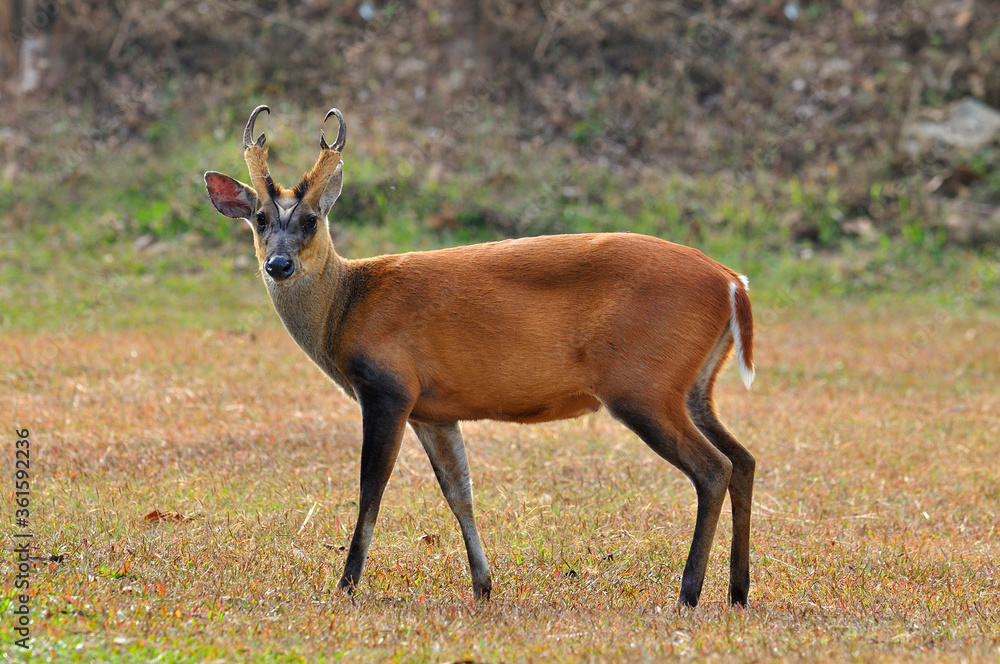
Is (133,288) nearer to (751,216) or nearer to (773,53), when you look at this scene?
(751,216)

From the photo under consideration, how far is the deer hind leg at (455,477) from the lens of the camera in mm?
4941

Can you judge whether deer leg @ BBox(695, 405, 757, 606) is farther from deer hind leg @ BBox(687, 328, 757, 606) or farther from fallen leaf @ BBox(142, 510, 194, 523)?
fallen leaf @ BBox(142, 510, 194, 523)

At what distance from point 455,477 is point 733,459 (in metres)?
1.27

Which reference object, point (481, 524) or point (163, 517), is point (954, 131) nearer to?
point (481, 524)

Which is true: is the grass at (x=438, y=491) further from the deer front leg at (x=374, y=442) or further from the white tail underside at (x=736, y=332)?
the white tail underside at (x=736, y=332)

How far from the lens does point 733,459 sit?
4.94m

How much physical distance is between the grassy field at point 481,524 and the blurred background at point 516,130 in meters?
4.28

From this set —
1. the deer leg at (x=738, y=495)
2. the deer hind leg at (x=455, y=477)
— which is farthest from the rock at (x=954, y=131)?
the deer hind leg at (x=455, y=477)

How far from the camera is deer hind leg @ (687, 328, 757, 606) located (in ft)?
15.6

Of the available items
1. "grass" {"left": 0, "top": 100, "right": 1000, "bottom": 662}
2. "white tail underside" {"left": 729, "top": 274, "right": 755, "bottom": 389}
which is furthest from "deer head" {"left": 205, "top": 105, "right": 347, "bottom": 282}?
"white tail underside" {"left": 729, "top": 274, "right": 755, "bottom": 389}

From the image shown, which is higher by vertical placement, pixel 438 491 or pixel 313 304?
pixel 313 304

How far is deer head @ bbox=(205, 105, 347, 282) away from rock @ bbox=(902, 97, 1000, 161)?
43.7 feet

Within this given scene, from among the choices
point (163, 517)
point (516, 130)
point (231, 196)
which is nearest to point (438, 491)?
point (163, 517)

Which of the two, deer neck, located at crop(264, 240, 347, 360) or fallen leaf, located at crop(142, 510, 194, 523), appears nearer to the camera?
deer neck, located at crop(264, 240, 347, 360)
